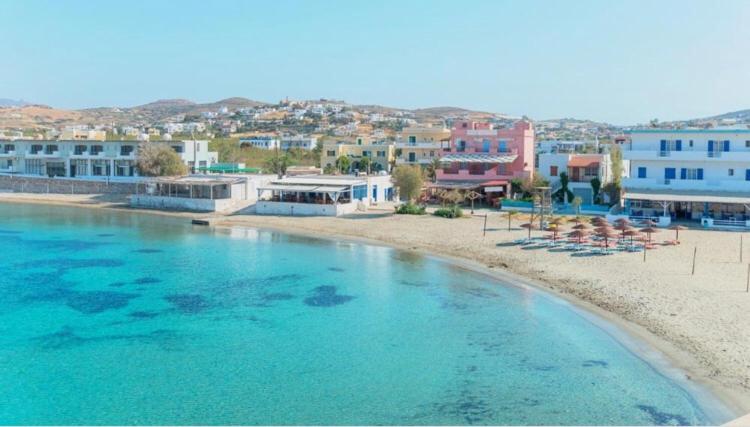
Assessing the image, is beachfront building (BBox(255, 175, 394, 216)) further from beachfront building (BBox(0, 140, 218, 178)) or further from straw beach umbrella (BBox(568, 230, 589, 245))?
straw beach umbrella (BBox(568, 230, 589, 245))

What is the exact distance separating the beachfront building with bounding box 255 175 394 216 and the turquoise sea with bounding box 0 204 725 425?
48.9ft

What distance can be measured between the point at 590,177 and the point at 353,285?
30.4 m

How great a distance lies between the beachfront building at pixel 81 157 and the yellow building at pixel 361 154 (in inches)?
513

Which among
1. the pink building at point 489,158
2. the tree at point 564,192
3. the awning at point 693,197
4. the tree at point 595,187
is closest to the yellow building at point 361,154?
the pink building at point 489,158

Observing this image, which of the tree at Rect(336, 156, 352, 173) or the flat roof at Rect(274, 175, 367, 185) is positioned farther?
the tree at Rect(336, 156, 352, 173)

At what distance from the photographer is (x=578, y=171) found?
2237 inches

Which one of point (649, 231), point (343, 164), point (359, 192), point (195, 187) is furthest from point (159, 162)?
point (649, 231)

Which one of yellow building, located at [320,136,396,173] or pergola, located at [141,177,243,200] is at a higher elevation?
yellow building, located at [320,136,396,173]

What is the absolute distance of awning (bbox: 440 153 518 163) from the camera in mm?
59125

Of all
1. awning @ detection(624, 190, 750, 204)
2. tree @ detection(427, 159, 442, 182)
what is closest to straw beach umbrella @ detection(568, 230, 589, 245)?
awning @ detection(624, 190, 750, 204)

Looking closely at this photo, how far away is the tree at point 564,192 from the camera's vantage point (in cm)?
5566

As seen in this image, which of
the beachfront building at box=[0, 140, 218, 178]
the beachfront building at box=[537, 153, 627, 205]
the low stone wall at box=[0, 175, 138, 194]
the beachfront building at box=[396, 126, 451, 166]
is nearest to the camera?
the beachfront building at box=[537, 153, 627, 205]

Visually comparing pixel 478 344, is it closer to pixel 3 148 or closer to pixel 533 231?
pixel 533 231

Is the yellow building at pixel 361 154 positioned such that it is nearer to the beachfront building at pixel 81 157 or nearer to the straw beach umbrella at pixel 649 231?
the beachfront building at pixel 81 157
